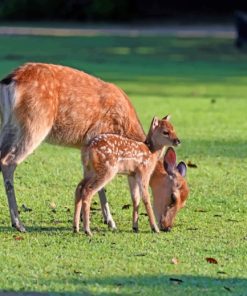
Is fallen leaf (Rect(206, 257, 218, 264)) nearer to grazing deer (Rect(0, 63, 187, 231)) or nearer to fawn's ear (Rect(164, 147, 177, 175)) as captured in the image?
grazing deer (Rect(0, 63, 187, 231))

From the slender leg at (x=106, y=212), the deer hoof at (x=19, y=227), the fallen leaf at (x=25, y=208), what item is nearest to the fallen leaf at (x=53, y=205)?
the fallen leaf at (x=25, y=208)

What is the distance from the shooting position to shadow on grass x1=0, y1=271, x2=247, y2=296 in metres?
8.81

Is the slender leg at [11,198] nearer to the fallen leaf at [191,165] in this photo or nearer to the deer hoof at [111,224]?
the deer hoof at [111,224]

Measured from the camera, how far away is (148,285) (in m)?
9.07

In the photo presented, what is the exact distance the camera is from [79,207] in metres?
11.3

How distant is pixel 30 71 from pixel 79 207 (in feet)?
4.35

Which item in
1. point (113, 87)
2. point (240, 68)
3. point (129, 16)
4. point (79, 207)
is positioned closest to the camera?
point (79, 207)

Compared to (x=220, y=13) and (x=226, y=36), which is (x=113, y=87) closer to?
(x=226, y=36)

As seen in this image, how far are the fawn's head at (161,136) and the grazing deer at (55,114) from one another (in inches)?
11.2

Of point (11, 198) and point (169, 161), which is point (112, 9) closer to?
point (169, 161)

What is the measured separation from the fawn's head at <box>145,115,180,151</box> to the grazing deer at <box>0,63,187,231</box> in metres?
0.28

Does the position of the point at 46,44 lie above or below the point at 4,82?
below

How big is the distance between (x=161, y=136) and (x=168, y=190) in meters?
0.51

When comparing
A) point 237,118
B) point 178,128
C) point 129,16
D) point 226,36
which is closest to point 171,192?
point 178,128
